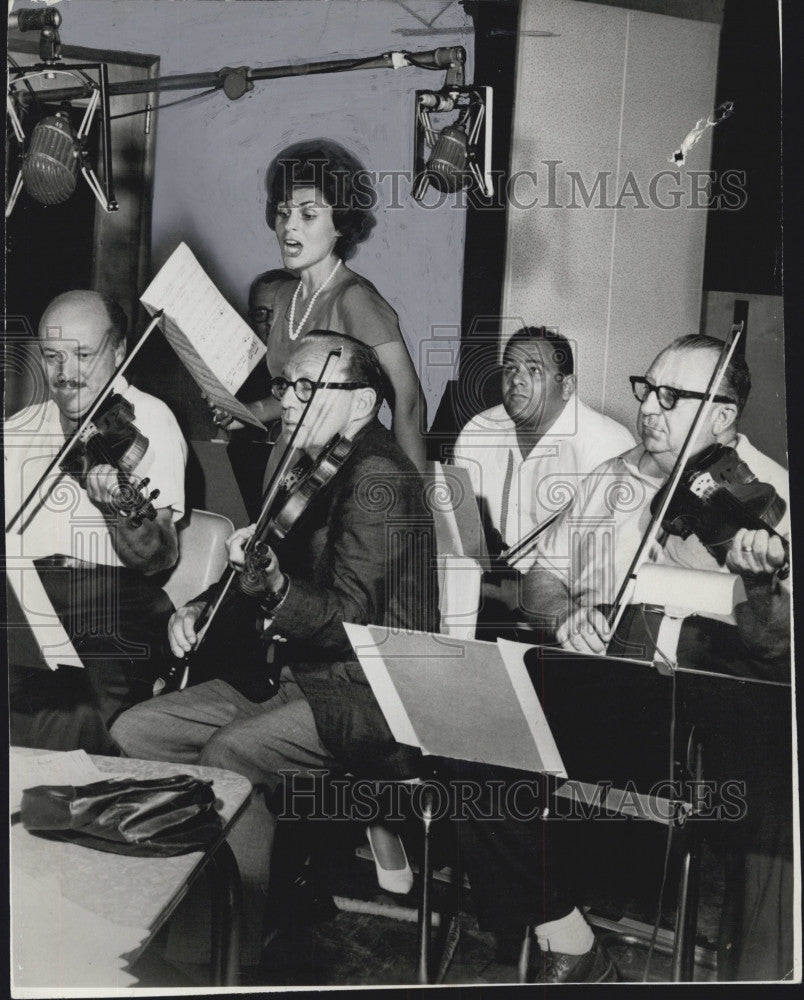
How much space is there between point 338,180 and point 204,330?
58 cm

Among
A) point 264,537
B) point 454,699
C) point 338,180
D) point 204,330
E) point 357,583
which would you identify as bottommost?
point 454,699

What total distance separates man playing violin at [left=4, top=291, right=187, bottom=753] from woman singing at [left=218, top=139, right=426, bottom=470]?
0.50 metres

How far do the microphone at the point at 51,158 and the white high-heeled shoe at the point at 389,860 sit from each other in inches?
81.4

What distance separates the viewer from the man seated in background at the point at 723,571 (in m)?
3.09

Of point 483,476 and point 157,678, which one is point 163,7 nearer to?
point 483,476

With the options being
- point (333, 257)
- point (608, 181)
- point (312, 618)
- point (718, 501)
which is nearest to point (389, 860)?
point (312, 618)

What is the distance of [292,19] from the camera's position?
3.12 meters

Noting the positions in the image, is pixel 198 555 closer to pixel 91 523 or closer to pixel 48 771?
pixel 91 523

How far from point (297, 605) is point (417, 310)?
91 cm

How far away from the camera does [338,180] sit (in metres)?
3.12

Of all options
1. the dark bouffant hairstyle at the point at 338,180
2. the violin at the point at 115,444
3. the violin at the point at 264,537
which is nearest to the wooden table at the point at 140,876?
the violin at the point at 264,537

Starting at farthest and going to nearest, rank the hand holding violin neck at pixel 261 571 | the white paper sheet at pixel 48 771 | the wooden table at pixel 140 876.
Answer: the hand holding violin neck at pixel 261 571 < the white paper sheet at pixel 48 771 < the wooden table at pixel 140 876

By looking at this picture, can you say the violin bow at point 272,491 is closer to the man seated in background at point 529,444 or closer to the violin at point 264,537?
the violin at point 264,537

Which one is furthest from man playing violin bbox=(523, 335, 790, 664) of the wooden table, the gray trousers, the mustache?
the mustache
